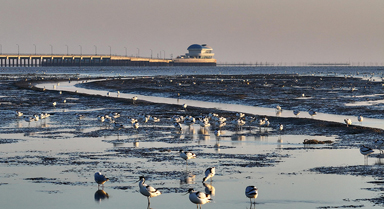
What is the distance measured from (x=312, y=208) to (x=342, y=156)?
6419 mm

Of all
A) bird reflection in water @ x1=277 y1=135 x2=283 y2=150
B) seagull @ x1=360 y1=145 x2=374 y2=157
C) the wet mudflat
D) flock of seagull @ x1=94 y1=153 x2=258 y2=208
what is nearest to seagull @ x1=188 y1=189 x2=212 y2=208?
flock of seagull @ x1=94 y1=153 x2=258 y2=208

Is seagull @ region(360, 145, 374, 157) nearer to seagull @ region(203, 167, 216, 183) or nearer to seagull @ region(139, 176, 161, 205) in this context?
seagull @ region(203, 167, 216, 183)

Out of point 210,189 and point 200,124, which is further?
point 200,124

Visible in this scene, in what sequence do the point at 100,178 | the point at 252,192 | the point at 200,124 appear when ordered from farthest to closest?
the point at 200,124 → the point at 100,178 → the point at 252,192

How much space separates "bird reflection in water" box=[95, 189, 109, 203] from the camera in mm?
12664

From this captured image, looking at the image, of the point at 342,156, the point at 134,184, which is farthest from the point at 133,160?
the point at 342,156

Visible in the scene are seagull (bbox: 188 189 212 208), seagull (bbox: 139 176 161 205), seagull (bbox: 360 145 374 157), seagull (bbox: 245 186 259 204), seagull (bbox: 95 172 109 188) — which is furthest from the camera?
seagull (bbox: 360 145 374 157)

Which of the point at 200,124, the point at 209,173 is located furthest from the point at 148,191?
the point at 200,124

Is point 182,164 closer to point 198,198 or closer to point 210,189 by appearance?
point 210,189

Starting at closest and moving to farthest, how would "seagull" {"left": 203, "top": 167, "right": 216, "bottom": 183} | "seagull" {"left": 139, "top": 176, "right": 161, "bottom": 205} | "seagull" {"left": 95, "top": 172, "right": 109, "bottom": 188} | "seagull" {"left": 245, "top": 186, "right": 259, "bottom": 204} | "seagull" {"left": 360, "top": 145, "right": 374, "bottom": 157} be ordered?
"seagull" {"left": 245, "top": 186, "right": 259, "bottom": 204}
"seagull" {"left": 139, "top": 176, "right": 161, "bottom": 205}
"seagull" {"left": 95, "top": 172, "right": 109, "bottom": 188}
"seagull" {"left": 203, "top": 167, "right": 216, "bottom": 183}
"seagull" {"left": 360, "top": 145, "right": 374, "bottom": 157}

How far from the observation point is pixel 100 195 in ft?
42.5

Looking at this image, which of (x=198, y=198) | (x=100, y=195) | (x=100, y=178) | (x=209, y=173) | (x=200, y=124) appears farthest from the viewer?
(x=200, y=124)

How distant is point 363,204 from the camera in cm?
1190

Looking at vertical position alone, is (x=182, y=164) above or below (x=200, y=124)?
below
